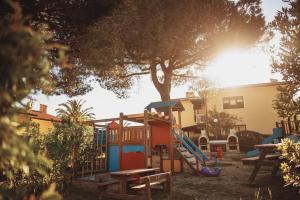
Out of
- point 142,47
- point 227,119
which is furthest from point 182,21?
point 227,119

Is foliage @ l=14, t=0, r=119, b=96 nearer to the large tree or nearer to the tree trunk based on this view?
the large tree

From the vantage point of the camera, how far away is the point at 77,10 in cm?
880

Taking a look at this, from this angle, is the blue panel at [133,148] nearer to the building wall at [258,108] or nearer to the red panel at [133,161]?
the red panel at [133,161]

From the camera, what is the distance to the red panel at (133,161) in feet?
31.1

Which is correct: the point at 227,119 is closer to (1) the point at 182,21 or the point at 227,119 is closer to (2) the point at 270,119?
(2) the point at 270,119

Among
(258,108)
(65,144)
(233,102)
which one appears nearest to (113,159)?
(65,144)

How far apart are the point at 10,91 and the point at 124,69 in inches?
637

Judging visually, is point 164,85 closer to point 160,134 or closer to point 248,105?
point 160,134

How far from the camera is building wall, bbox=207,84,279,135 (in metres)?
26.0

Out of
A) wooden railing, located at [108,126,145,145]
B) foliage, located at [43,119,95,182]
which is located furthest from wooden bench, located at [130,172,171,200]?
wooden railing, located at [108,126,145,145]

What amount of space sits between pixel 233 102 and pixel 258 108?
3021mm

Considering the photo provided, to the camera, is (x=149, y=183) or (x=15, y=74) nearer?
(x=15, y=74)

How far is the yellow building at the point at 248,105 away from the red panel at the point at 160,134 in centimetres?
→ 1501

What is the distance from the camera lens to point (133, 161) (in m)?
9.58
